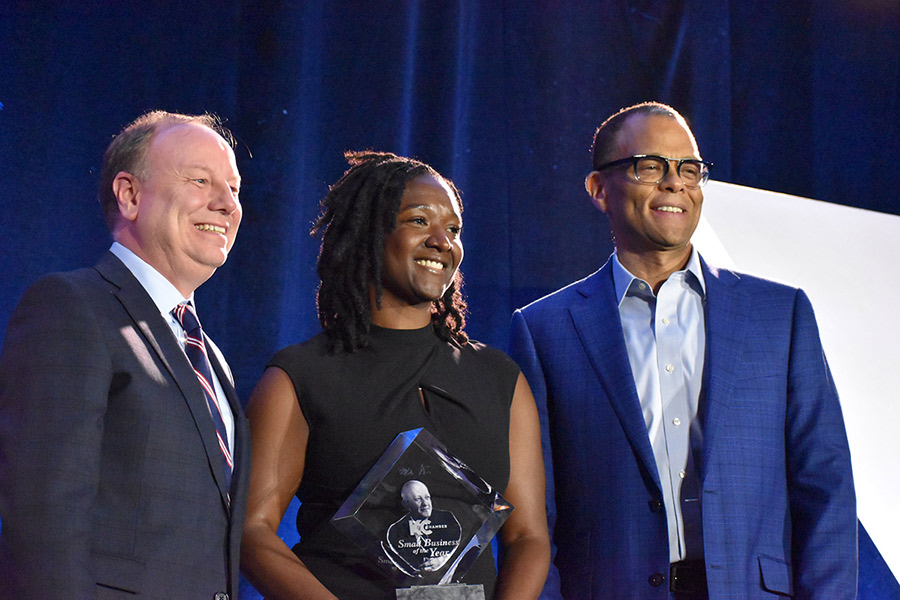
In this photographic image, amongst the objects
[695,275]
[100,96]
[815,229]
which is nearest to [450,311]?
[695,275]

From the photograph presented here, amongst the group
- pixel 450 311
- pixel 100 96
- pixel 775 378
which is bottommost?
pixel 775 378

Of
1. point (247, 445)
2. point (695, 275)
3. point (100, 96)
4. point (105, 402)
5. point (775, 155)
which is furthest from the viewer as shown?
point (775, 155)

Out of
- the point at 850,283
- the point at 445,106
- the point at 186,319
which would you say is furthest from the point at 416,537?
the point at 850,283

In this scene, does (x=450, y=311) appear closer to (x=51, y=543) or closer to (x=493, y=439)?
(x=493, y=439)

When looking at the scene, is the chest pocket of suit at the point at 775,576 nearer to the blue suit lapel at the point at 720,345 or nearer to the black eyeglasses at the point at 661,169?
the blue suit lapel at the point at 720,345

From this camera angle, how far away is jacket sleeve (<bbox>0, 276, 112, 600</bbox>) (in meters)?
1.44

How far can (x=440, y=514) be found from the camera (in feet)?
5.78

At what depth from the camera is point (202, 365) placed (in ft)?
6.26

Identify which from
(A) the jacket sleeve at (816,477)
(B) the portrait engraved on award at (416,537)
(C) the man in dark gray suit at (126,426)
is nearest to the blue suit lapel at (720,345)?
(A) the jacket sleeve at (816,477)

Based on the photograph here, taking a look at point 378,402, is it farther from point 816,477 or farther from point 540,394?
point 816,477

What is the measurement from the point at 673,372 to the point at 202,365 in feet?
3.73

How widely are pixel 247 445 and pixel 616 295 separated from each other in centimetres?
106

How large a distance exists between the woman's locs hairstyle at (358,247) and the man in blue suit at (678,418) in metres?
0.36

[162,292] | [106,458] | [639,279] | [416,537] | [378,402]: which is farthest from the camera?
[639,279]
